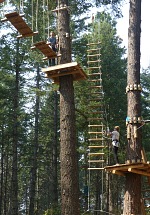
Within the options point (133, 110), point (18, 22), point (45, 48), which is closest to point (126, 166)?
point (133, 110)

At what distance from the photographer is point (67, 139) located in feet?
24.9

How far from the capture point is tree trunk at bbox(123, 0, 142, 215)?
8039 millimetres

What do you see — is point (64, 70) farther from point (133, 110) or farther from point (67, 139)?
point (133, 110)

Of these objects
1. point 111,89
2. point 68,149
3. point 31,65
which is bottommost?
point 68,149

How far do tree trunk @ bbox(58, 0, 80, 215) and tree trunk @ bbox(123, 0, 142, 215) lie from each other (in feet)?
4.68

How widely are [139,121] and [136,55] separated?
65.7 inches

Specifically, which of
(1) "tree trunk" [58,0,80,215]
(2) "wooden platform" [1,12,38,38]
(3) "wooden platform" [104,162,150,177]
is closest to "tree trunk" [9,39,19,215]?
(3) "wooden platform" [104,162,150,177]

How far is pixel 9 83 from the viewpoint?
1812 centimetres

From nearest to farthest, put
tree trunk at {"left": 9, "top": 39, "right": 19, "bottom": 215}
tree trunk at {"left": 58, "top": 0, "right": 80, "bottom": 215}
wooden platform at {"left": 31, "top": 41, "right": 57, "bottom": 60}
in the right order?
tree trunk at {"left": 58, "top": 0, "right": 80, "bottom": 215}
wooden platform at {"left": 31, "top": 41, "right": 57, "bottom": 60}
tree trunk at {"left": 9, "top": 39, "right": 19, "bottom": 215}

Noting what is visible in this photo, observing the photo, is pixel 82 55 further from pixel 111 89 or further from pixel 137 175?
pixel 137 175

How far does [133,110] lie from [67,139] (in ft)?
6.17

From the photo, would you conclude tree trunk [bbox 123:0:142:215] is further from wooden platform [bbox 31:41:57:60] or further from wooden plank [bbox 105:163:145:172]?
wooden platform [bbox 31:41:57:60]

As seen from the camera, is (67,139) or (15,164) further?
(15,164)

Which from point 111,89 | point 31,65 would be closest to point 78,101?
point 111,89
